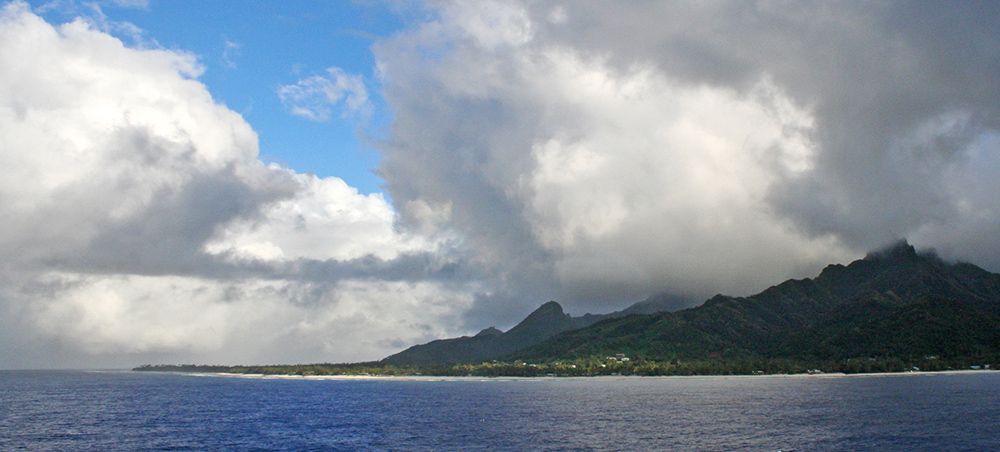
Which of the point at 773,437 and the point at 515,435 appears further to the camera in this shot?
the point at 515,435

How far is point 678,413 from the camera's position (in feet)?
622

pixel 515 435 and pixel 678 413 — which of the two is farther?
pixel 678 413

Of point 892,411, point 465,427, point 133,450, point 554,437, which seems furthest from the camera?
point 892,411

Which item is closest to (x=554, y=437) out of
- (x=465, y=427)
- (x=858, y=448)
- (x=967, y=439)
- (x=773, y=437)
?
(x=465, y=427)

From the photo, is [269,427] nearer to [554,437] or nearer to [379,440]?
[379,440]

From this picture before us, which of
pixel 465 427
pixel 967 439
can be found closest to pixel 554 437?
pixel 465 427

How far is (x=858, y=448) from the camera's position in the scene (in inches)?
4808

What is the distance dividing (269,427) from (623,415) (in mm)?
93173

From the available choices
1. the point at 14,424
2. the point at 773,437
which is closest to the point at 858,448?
the point at 773,437

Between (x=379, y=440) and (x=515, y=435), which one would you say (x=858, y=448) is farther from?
(x=379, y=440)

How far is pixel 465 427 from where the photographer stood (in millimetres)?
169500

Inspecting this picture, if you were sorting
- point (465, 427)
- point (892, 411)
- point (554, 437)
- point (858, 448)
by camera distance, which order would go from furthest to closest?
1. point (892, 411)
2. point (465, 427)
3. point (554, 437)
4. point (858, 448)

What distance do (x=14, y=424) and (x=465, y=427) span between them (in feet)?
401

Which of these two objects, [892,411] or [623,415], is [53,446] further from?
[892,411]
